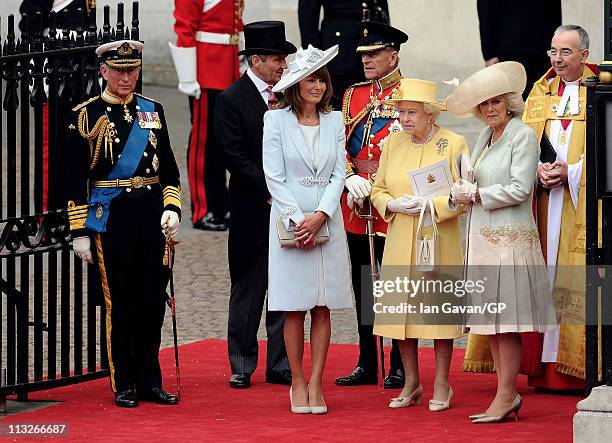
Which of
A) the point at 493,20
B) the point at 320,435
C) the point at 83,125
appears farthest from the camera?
the point at 493,20

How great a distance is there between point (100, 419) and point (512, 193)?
2135mm

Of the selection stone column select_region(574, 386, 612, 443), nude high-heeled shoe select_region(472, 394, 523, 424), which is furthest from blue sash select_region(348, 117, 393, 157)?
stone column select_region(574, 386, 612, 443)

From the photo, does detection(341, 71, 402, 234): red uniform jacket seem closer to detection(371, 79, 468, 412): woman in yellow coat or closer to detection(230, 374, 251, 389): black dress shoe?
detection(371, 79, 468, 412): woman in yellow coat

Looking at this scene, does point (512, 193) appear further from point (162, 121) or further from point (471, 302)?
point (162, 121)

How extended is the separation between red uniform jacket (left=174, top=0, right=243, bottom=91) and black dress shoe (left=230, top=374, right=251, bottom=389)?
460cm

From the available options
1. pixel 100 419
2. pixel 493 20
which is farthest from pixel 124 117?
pixel 493 20

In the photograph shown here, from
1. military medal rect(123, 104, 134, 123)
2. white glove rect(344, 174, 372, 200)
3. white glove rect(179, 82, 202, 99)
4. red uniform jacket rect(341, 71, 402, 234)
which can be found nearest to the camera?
military medal rect(123, 104, 134, 123)

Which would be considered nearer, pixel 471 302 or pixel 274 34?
pixel 471 302

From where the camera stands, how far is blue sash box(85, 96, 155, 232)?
8.41 meters

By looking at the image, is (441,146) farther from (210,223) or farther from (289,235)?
(210,223)

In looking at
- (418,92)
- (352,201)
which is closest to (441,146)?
(418,92)

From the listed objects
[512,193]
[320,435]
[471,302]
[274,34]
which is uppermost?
[274,34]

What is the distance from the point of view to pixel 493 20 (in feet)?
39.3

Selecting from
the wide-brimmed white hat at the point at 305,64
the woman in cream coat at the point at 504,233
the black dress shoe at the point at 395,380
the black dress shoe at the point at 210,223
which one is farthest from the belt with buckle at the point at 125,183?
the black dress shoe at the point at 210,223
